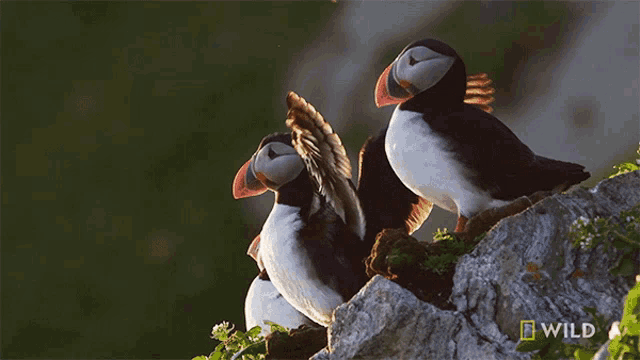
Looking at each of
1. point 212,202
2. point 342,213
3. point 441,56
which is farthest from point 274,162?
point 212,202

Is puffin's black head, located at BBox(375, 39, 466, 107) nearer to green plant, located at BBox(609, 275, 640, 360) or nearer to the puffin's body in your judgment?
the puffin's body

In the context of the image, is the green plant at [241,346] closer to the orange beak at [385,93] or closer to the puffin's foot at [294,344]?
the puffin's foot at [294,344]

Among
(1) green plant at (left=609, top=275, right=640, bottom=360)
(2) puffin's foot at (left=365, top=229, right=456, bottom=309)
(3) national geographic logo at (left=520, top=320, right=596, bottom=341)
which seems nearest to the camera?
(1) green plant at (left=609, top=275, right=640, bottom=360)

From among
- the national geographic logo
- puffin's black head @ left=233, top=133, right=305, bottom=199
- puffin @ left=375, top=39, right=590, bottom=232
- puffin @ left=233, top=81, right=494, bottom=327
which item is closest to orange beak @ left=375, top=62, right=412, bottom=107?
puffin @ left=375, top=39, right=590, bottom=232

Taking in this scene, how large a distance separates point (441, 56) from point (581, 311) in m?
0.84

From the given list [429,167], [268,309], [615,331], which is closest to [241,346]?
[268,309]

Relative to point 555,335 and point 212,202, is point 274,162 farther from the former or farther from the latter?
→ point 212,202

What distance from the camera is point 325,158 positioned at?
2842mm

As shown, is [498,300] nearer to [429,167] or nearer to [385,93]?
[429,167]

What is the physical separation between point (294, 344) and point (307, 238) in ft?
1.05

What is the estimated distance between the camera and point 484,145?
8.77ft

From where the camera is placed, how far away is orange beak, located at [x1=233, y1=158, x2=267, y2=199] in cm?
312

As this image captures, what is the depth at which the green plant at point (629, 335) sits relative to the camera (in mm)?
1864

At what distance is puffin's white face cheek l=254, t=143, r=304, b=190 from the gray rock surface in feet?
2.36
